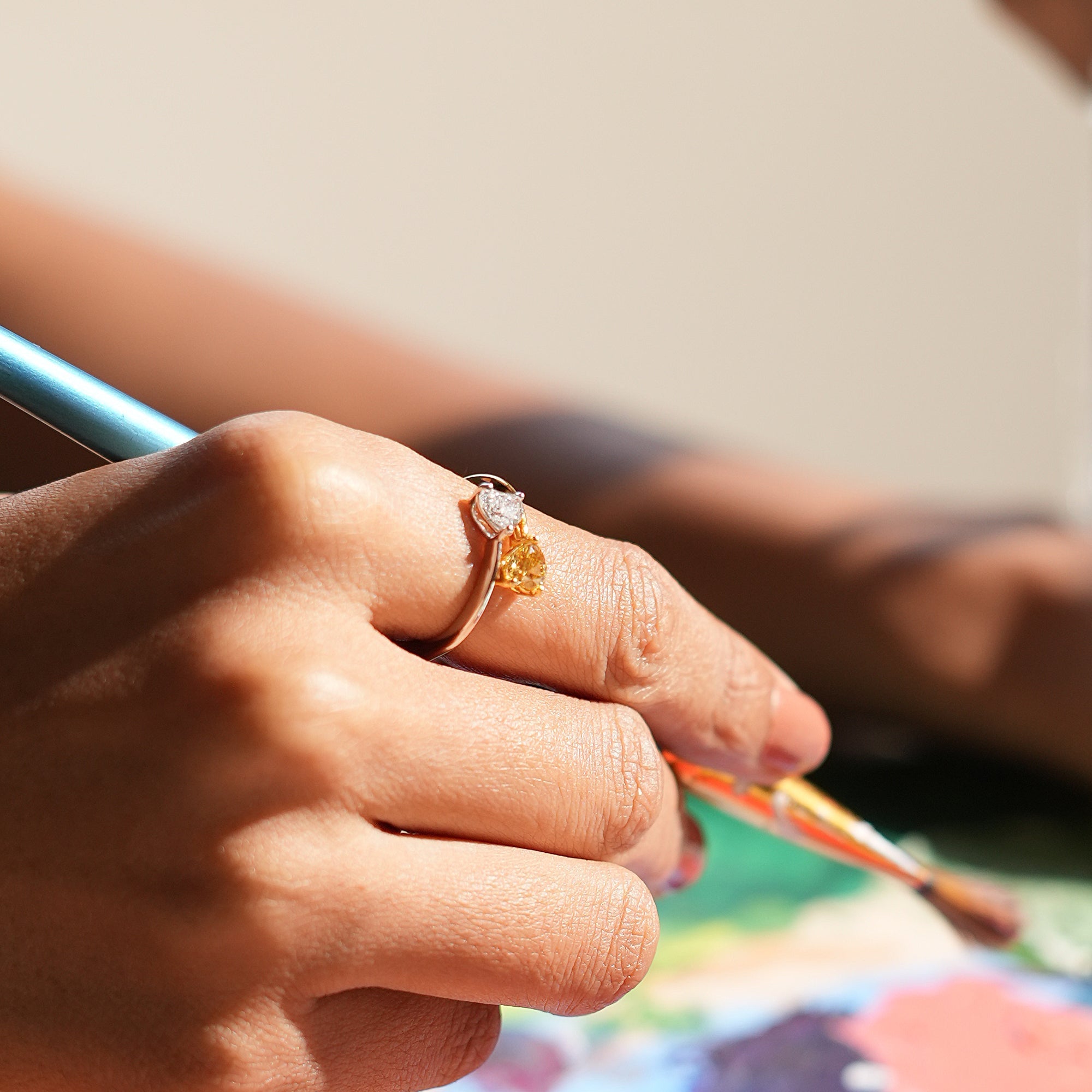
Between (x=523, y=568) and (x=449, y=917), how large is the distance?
3.8 inches

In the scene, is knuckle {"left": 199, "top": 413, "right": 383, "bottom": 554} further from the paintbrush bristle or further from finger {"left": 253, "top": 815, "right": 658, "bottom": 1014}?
the paintbrush bristle

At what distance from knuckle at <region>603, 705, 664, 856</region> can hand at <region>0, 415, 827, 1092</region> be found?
0.06 ft

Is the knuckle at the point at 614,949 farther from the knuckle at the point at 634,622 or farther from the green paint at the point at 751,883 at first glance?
the green paint at the point at 751,883

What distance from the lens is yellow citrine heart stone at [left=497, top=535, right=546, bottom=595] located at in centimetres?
29

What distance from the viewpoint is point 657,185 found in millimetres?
1435

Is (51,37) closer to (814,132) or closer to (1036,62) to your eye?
(814,132)

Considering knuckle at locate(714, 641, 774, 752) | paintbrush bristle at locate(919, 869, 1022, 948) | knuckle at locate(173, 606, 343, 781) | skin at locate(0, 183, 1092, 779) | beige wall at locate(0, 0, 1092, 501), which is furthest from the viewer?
beige wall at locate(0, 0, 1092, 501)

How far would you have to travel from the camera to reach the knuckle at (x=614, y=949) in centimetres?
30

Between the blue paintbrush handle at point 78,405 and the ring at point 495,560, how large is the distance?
0.09 meters

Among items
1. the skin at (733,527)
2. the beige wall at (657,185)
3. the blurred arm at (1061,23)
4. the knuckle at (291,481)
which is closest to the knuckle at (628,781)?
the knuckle at (291,481)

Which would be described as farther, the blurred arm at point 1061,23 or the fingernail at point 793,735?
the blurred arm at point 1061,23

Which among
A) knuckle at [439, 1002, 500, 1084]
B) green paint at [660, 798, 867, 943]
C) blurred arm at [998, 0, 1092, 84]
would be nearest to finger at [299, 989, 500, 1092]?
knuckle at [439, 1002, 500, 1084]

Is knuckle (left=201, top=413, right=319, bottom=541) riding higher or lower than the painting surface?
higher

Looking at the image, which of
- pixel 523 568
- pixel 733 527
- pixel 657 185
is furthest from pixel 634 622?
pixel 657 185
